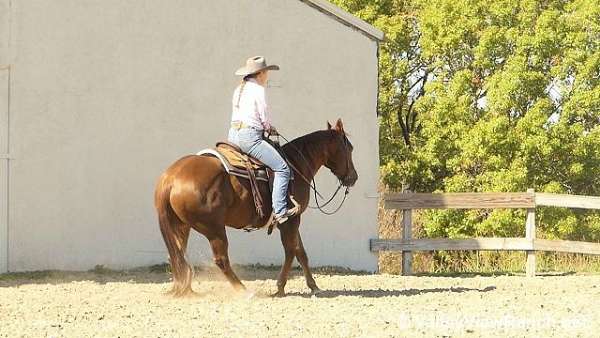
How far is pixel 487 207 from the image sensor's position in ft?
51.2

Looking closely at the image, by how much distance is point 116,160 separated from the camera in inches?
551

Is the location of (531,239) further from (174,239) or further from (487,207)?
(174,239)

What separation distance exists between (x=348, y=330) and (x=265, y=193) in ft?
9.29

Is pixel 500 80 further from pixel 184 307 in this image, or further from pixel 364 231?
pixel 184 307

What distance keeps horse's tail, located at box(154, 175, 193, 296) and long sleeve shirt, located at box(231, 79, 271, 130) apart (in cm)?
103

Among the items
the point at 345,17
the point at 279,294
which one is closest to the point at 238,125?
the point at 279,294

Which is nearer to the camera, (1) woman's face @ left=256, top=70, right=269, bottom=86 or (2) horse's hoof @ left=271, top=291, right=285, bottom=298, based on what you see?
(1) woman's face @ left=256, top=70, right=269, bottom=86

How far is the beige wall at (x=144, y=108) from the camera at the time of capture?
13.4m

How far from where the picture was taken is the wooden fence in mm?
15195

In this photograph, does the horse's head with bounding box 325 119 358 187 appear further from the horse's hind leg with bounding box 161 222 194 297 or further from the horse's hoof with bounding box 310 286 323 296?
the horse's hind leg with bounding box 161 222 194 297

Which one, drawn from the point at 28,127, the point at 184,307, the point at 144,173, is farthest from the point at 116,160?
the point at 184,307

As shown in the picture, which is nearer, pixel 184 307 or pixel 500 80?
pixel 184 307

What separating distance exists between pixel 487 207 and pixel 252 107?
21.0 ft

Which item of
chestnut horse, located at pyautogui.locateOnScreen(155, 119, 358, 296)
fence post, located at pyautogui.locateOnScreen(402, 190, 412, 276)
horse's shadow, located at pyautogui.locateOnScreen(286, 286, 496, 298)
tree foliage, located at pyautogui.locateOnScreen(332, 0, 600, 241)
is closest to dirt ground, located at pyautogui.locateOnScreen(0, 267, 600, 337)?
horse's shadow, located at pyautogui.locateOnScreen(286, 286, 496, 298)
